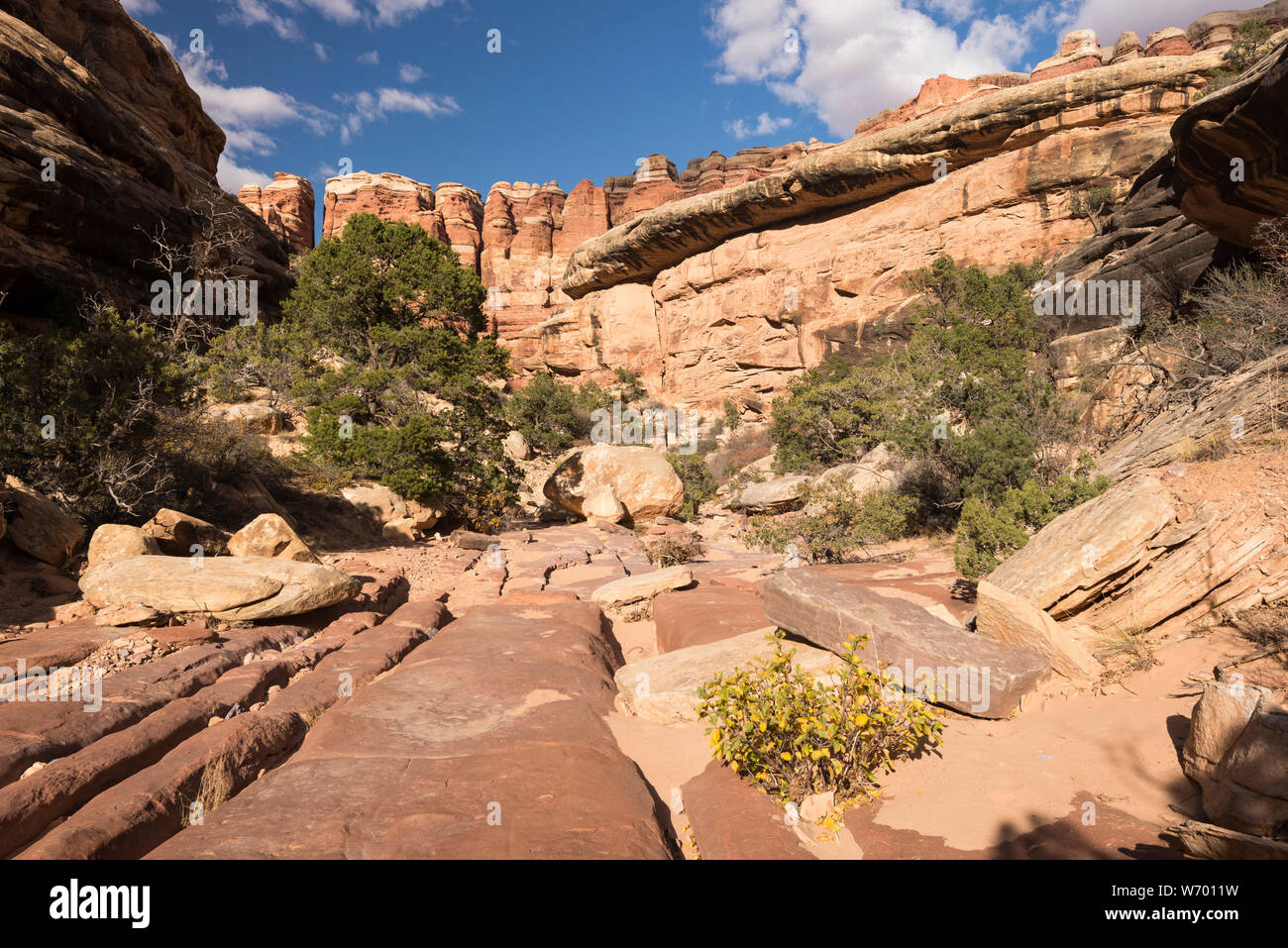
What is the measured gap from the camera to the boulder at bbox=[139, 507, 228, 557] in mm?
6836

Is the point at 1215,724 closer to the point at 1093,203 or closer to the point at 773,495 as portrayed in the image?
the point at 773,495

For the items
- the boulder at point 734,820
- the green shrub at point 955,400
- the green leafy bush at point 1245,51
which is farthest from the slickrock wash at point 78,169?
the green leafy bush at point 1245,51

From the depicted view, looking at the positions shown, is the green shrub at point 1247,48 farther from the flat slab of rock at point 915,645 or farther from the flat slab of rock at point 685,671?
the flat slab of rock at point 685,671

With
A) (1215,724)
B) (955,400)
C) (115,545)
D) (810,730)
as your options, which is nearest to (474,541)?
(115,545)

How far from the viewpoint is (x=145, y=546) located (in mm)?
6137

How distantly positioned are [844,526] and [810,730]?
7.17 metres

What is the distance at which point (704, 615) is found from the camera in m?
5.80

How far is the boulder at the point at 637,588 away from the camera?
6.94 meters

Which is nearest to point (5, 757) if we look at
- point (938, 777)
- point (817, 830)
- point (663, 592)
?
point (817, 830)

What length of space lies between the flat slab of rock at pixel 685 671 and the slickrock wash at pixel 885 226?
1169 cm

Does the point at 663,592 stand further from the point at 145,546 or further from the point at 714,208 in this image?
the point at 714,208

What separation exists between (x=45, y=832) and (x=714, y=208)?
105ft

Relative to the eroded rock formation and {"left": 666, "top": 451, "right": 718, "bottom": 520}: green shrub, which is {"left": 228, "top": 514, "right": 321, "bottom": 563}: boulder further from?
the eroded rock formation
